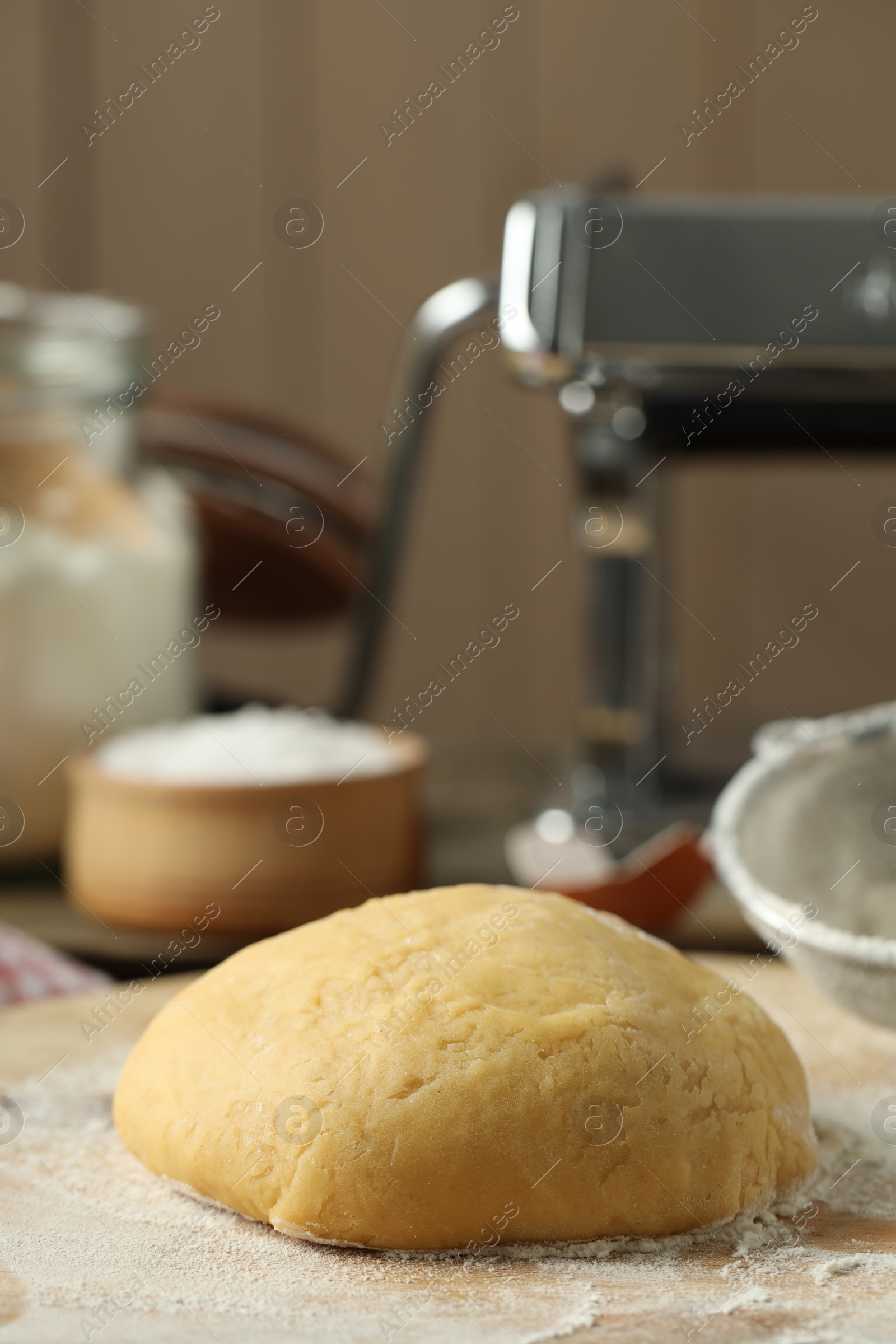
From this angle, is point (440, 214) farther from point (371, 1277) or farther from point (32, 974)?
point (371, 1277)

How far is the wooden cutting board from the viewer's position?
59cm

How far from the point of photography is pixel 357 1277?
64 centimetres

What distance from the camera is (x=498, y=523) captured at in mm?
2963

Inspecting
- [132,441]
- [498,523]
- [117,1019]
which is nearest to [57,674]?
[132,441]

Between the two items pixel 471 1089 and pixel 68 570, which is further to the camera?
pixel 68 570

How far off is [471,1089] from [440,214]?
8.09ft

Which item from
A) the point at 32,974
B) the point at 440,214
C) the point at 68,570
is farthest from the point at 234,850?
the point at 440,214

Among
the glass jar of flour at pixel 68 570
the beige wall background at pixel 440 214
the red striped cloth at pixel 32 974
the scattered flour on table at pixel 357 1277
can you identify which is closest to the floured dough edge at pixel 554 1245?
the scattered flour on table at pixel 357 1277

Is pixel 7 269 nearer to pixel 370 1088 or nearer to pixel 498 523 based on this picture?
pixel 498 523

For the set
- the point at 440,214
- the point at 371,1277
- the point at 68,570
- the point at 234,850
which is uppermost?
the point at 440,214

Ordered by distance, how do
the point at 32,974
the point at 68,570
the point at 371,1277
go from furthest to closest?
the point at 68,570, the point at 32,974, the point at 371,1277

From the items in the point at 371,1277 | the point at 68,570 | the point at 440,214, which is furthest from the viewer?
the point at 440,214

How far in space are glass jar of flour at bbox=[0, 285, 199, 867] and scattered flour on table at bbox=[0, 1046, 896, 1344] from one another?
1.87 ft

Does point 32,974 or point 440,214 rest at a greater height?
point 440,214
